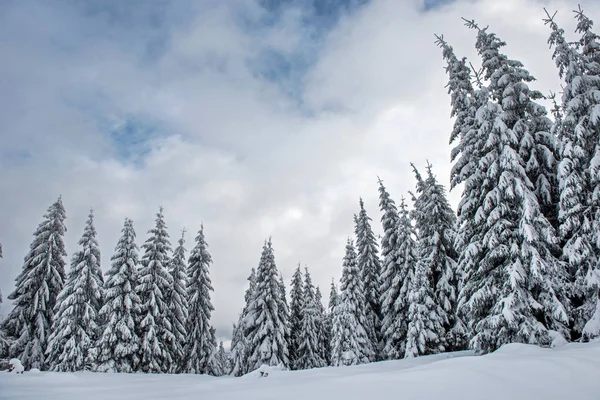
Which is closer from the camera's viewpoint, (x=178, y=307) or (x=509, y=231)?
(x=509, y=231)

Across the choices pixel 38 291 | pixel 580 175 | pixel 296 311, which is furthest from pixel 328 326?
pixel 580 175

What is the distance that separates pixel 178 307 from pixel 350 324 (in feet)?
50.3

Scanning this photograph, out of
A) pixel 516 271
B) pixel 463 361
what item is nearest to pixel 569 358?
pixel 463 361

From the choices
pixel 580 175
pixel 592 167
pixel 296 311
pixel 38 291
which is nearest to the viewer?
pixel 592 167

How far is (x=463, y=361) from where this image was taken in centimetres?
662

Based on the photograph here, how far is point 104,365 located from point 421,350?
2253cm

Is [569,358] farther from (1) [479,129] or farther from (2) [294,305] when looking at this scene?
(2) [294,305]

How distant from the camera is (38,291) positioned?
90.4 ft

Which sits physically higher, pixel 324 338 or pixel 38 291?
pixel 38 291

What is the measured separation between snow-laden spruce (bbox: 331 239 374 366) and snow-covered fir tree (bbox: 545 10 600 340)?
16508 millimetres

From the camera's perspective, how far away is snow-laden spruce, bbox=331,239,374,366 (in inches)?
1126

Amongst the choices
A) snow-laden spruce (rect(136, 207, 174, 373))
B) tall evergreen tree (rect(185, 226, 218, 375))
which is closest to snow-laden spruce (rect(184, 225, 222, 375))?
tall evergreen tree (rect(185, 226, 218, 375))

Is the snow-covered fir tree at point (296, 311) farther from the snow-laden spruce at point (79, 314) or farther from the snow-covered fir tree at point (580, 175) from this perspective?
the snow-covered fir tree at point (580, 175)

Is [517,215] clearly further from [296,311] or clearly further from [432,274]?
[296,311]
